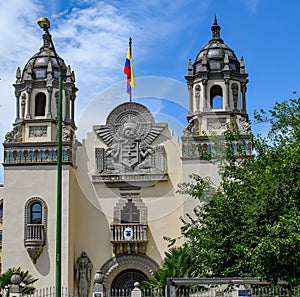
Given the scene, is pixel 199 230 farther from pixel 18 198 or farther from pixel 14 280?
pixel 18 198

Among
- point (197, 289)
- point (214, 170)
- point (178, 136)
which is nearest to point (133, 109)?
point (178, 136)

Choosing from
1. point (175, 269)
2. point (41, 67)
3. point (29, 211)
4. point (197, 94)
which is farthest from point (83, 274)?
point (41, 67)

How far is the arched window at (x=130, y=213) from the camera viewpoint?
3138cm

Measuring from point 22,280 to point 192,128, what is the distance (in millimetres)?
10417

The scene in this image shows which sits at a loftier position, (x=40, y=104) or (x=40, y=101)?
(x=40, y=101)

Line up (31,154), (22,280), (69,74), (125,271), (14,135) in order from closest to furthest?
(22,280)
(125,271)
(31,154)
(14,135)
(69,74)

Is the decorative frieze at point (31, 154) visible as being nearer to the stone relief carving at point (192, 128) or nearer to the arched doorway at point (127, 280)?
the stone relief carving at point (192, 128)

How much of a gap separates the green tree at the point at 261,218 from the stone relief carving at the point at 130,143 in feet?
31.2

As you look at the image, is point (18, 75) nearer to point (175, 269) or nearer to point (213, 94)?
point (213, 94)

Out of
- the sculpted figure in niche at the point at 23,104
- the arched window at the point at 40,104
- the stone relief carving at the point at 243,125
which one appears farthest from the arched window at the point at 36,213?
the stone relief carving at the point at 243,125

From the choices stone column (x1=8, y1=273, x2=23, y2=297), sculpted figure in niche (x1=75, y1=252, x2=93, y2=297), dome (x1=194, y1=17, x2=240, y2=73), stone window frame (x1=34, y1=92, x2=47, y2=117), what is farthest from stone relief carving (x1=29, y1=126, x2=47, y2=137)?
stone column (x1=8, y1=273, x2=23, y2=297)

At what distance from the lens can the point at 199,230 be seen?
850 inches

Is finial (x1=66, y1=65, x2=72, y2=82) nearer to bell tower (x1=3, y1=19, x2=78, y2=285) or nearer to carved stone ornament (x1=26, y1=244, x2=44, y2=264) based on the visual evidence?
bell tower (x1=3, y1=19, x2=78, y2=285)

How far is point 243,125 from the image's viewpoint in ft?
103
